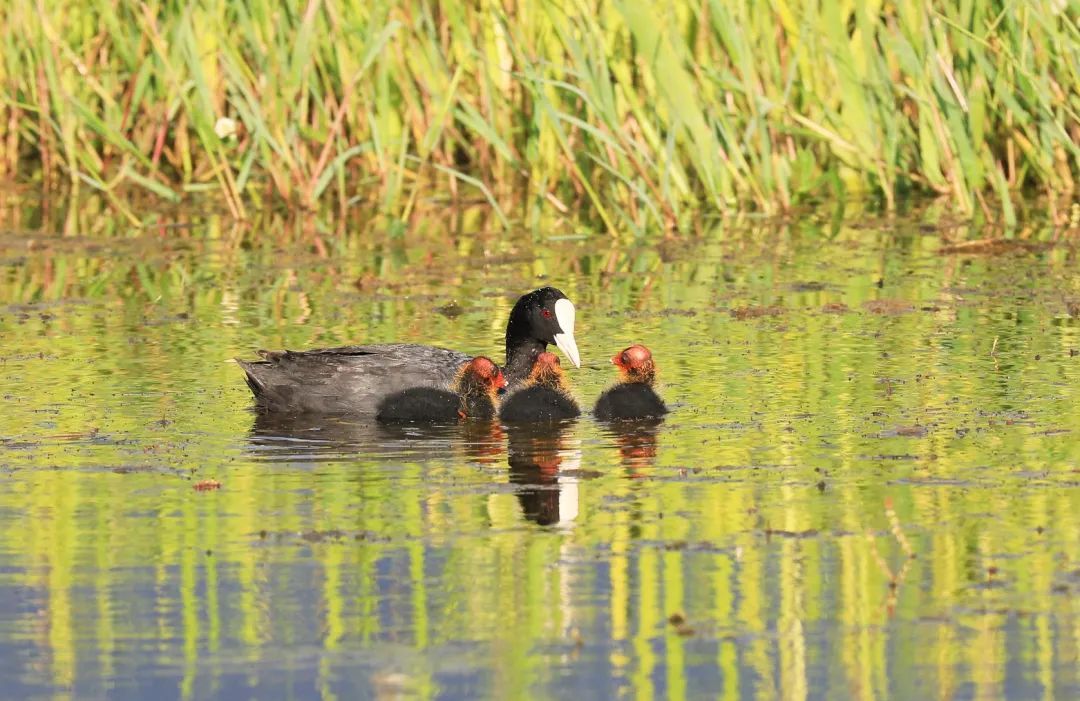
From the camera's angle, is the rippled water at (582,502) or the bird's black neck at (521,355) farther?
the bird's black neck at (521,355)

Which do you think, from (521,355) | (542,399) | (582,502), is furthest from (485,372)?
(582,502)

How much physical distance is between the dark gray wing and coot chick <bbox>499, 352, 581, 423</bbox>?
1.10 ft

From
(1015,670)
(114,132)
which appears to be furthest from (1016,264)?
(1015,670)

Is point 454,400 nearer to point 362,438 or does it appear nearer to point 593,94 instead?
point 362,438

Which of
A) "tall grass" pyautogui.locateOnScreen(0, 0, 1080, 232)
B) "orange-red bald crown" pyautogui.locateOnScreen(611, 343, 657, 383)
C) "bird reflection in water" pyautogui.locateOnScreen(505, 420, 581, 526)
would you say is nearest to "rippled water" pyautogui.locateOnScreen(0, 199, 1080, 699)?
"bird reflection in water" pyautogui.locateOnScreen(505, 420, 581, 526)

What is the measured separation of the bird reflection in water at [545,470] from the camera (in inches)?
279

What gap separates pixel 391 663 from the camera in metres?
5.36

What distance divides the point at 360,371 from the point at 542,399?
0.89 m

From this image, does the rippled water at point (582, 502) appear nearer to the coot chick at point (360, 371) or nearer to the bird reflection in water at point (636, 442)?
the bird reflection in water at point (636, 442)

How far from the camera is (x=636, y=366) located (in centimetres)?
927

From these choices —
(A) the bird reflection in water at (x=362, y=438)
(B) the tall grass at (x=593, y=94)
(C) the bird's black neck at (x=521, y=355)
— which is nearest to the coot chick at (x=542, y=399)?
(A) the bird reflection in water at (x=362, y=438)

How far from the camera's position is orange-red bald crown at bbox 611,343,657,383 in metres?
9.26

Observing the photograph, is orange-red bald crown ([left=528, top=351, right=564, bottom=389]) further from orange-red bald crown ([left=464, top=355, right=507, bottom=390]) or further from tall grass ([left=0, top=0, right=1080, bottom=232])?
tall grass ([left=0, top=0, right=1080, bottom=232])

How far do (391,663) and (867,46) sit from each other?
8.89m
